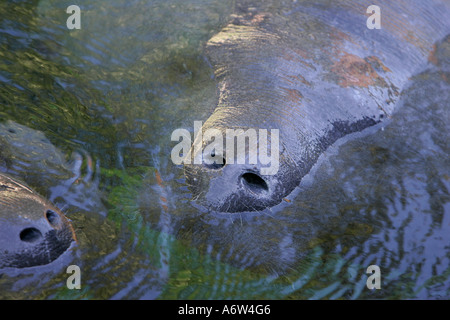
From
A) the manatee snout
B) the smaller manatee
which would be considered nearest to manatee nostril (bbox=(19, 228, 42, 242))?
the smaller manatee

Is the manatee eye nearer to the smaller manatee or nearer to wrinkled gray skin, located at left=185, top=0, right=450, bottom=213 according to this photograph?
wrinkled gray skin, located at left=185, top=0, right=450, bottom=213

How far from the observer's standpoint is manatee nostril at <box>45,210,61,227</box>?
11.1 feet

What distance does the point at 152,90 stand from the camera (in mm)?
4875

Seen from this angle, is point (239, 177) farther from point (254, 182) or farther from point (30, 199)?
point (30, 199)

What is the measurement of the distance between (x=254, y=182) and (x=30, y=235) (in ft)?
4.53

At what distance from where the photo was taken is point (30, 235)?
3252 millimetres

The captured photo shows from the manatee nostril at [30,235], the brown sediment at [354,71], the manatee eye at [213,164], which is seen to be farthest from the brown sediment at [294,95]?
the manatee nostril at [30,235]

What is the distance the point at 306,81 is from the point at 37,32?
2549mm

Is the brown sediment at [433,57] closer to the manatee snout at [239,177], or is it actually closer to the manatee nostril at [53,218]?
the manatee snout at [239,177]

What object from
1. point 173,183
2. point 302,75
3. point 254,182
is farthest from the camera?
point 302,75

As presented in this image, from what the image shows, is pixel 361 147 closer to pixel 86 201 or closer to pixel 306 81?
pixel 306 81

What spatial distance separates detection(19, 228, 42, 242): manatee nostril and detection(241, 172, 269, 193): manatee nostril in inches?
48.8

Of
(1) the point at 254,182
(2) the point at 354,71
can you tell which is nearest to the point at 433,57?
(2) the point at 354,71
